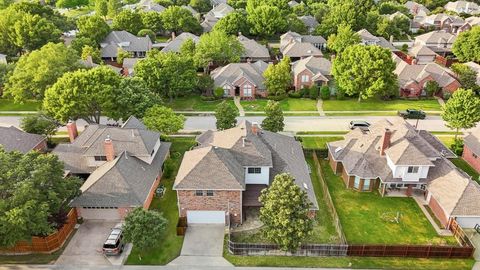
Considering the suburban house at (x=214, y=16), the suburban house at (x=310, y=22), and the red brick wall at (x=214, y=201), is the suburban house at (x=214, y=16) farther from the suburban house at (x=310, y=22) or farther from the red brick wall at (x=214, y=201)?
the red brick wall at (x=214, y=201)

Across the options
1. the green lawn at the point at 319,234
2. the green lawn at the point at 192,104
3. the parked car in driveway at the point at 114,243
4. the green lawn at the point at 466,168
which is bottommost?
the green lawn at the point at 319,234

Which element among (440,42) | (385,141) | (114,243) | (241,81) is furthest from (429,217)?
(440,42)

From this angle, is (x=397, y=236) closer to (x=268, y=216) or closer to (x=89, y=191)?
(x=268, y=216)

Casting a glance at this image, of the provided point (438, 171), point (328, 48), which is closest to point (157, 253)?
point (438, 171)

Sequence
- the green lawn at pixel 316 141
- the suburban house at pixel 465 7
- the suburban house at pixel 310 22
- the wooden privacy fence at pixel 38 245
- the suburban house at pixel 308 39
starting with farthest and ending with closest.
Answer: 1. the suburban house at pixel 465 7
2. the suburban house at pixel 310 22
3. the suburban house at pixel 308 39
4. the green lawn at pixel 316 141
5. the wooden privacy fence at pixel 38 245

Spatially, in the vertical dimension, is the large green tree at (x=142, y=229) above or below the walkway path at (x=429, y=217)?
above

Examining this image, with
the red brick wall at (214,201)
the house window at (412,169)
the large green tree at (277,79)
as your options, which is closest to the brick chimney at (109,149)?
the red brick wall at (214,201)
